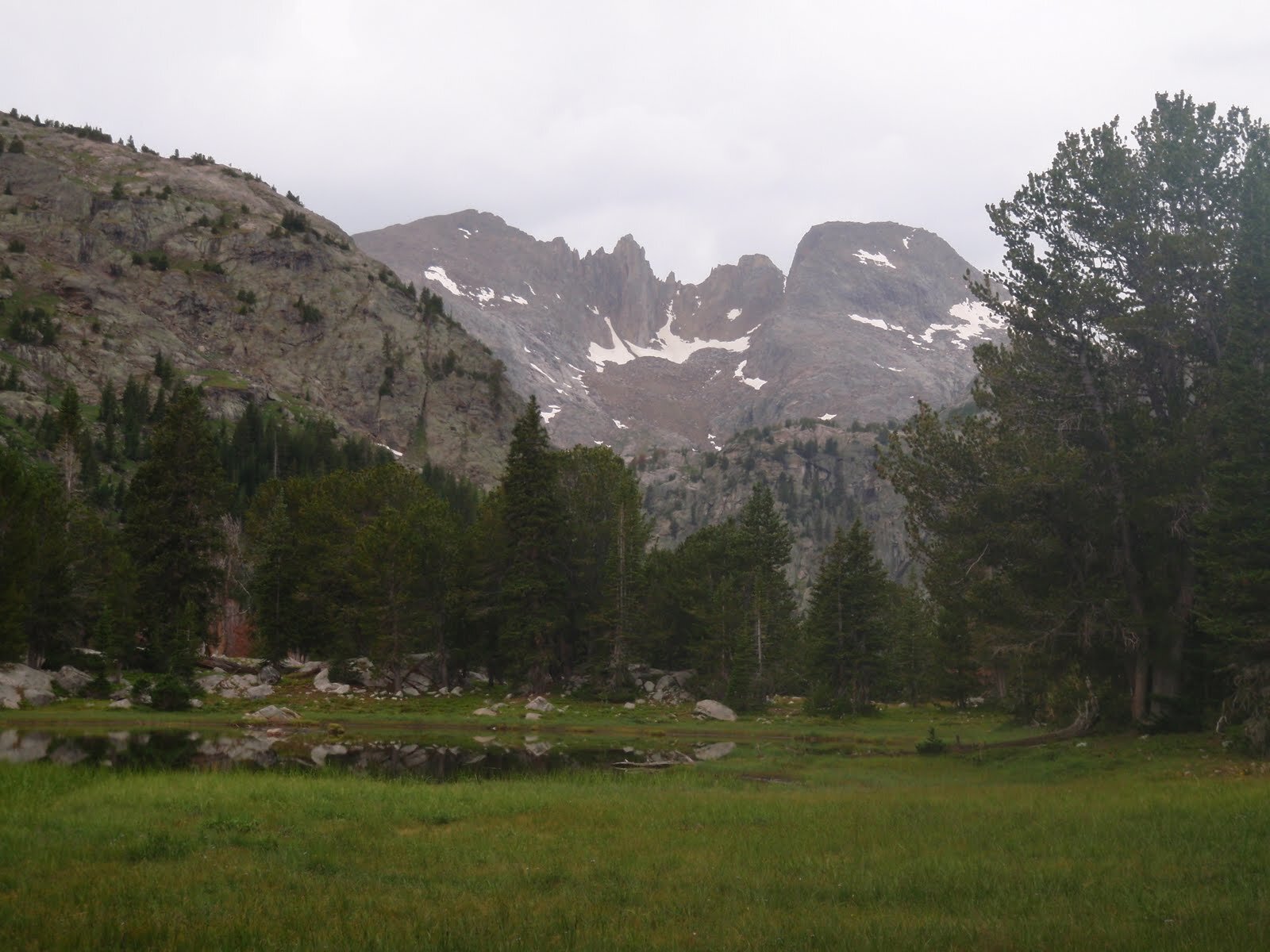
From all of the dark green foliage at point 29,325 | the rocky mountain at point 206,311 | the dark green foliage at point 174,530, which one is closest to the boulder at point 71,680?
the dark green foliage at point 174,530

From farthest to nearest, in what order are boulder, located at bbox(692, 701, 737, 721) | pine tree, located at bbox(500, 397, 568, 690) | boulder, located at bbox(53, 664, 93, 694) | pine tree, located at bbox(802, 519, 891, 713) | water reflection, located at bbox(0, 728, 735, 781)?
pine tree, located at bbox(500, 397, 568, 690) < pine tree, located at bbox(802, 519, 891, 713) < boulder, located at bbox(692, 701, 737, 721) < boulder, located at bbox(53, 664, 93, 694) < water reflection, located at bbox(0, 728, 735, 781)

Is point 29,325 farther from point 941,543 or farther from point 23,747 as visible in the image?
point 941,543

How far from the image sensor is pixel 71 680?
50375mm

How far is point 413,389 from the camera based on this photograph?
7795 inches

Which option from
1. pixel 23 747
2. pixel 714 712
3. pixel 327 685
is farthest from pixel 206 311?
pixel 23 747

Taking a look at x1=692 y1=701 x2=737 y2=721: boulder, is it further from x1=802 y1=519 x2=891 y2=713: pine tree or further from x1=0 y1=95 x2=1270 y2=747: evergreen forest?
x1=802 y1=519 x2=891 y2=713: pine tree

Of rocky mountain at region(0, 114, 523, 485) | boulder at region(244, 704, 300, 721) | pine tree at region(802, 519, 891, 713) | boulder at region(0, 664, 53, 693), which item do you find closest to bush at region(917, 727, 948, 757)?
pine tree at region(802, 519, 891, 713)

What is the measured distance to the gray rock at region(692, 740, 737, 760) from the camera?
121 feet

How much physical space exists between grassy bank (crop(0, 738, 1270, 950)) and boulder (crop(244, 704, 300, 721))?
71.2 feet

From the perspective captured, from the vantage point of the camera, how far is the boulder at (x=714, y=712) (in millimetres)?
56438

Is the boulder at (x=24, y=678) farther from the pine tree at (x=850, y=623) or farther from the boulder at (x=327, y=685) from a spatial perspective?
the pine tree at (x=850, y=623)

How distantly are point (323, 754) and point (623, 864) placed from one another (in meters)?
22.9

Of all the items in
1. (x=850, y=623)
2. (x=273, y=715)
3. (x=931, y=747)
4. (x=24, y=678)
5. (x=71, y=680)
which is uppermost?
(x=850, y=623)

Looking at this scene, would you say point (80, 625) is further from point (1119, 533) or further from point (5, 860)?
point (1119, 533)
